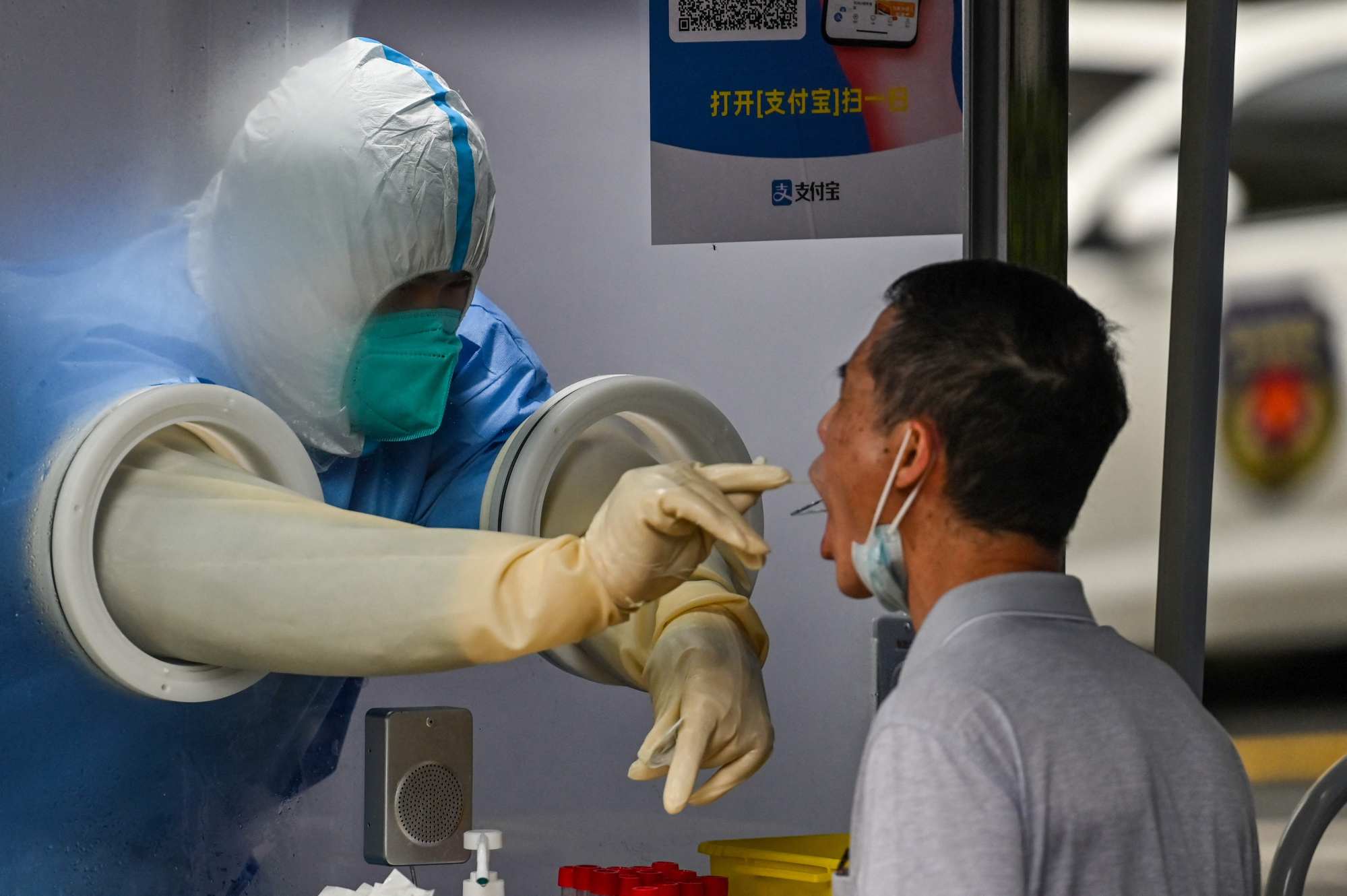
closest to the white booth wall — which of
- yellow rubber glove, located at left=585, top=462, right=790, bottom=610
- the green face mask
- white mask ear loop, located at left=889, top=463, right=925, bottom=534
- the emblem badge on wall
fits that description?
the green face mask

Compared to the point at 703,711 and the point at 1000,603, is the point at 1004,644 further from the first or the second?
the point at 703,711

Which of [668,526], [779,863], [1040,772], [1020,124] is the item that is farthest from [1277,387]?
[1040,772]

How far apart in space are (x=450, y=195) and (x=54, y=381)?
1.60ft

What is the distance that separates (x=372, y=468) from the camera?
72.6 inches

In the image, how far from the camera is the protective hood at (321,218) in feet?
5.39

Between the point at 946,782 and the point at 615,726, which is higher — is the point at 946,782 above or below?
above

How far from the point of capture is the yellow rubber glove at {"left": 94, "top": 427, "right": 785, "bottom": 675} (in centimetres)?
134

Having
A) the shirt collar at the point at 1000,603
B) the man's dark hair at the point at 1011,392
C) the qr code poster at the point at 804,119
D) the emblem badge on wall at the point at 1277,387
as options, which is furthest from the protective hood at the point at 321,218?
the emblem badge on wall at the point at 1277,387

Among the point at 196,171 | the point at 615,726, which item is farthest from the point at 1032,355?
the point at 615,726

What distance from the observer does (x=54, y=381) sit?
153cm

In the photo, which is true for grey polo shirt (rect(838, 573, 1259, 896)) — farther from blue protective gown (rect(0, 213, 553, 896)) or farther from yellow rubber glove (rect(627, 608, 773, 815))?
blue protective gown (rect(0, 213, 553, 896))

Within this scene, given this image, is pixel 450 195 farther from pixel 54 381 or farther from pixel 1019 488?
pixel 1019 488

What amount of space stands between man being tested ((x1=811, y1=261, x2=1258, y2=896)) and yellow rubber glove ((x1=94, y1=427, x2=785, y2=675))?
196 millimetres

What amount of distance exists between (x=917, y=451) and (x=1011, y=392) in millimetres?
82
